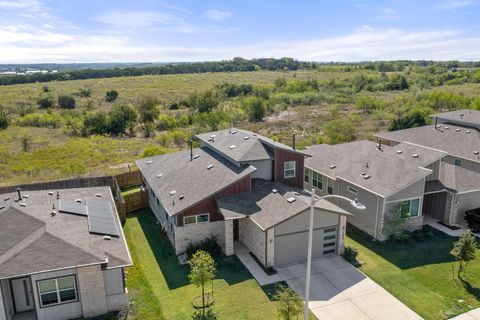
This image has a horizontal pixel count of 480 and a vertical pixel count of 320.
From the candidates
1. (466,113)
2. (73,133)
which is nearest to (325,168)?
(466,113)

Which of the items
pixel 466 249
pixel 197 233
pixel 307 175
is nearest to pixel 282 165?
pixel 307 175

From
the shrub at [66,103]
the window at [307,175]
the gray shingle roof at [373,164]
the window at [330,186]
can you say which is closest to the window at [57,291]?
the gray shingle roof at [373,164]

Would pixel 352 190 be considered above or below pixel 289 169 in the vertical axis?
below

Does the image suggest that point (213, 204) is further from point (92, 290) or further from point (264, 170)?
point (92, 290)

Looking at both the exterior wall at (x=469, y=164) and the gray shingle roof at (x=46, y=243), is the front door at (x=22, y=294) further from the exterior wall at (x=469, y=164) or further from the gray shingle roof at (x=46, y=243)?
the exterior wall at (x=469, y=164)

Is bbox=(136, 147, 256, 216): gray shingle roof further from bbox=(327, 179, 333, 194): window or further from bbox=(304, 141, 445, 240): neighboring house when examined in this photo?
bbox=(304, 141, 445, 240): neighboring house

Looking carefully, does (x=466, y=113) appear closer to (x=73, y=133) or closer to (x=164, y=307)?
(x=164, y=307)
